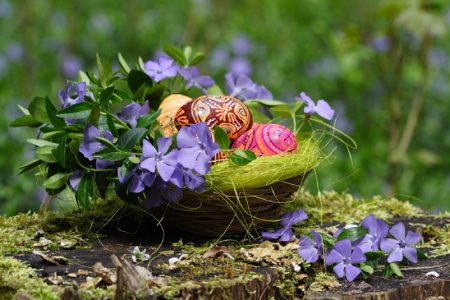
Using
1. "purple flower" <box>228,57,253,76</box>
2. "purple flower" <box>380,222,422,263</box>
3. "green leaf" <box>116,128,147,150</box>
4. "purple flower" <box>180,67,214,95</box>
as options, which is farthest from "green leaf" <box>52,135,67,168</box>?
"purple flower" <box>228,57,253,76</box>

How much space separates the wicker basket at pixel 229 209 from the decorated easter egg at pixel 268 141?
0.08 m

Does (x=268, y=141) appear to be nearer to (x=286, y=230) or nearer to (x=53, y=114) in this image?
(x=286, y=230)

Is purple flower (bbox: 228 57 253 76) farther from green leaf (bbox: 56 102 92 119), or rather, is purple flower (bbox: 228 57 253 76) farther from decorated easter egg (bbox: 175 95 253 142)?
green leaf (bbox: 56 102 92 119)

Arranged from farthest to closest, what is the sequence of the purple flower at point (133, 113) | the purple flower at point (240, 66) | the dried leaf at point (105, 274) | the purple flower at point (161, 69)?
1. the purple flower at point (240, 66)
2. the purple flower at point (161, 69)
3. the purple flower at point (133, 113)
4. the dried leaf at point (105, 274)

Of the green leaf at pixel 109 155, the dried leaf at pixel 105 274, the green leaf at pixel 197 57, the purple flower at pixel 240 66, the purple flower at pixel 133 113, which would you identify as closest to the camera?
the dried leaf at pixel 105 274

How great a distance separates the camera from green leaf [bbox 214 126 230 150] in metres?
1.22

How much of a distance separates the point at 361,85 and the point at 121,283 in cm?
249

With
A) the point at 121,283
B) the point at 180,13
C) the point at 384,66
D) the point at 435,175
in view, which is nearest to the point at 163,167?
the point at 121,283

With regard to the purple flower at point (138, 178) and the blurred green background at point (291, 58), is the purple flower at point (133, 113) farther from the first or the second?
the blurred green background at point (291, 58)

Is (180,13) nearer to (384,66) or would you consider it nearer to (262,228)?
(384,66)

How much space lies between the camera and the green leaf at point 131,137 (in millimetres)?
1175

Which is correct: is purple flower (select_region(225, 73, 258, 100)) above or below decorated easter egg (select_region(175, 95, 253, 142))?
above

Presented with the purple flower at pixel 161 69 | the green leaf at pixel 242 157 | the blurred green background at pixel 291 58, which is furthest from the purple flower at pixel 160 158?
the blurred green background at pixel 291 58

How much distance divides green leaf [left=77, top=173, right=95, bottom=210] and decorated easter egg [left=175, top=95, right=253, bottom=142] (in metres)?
0.24
